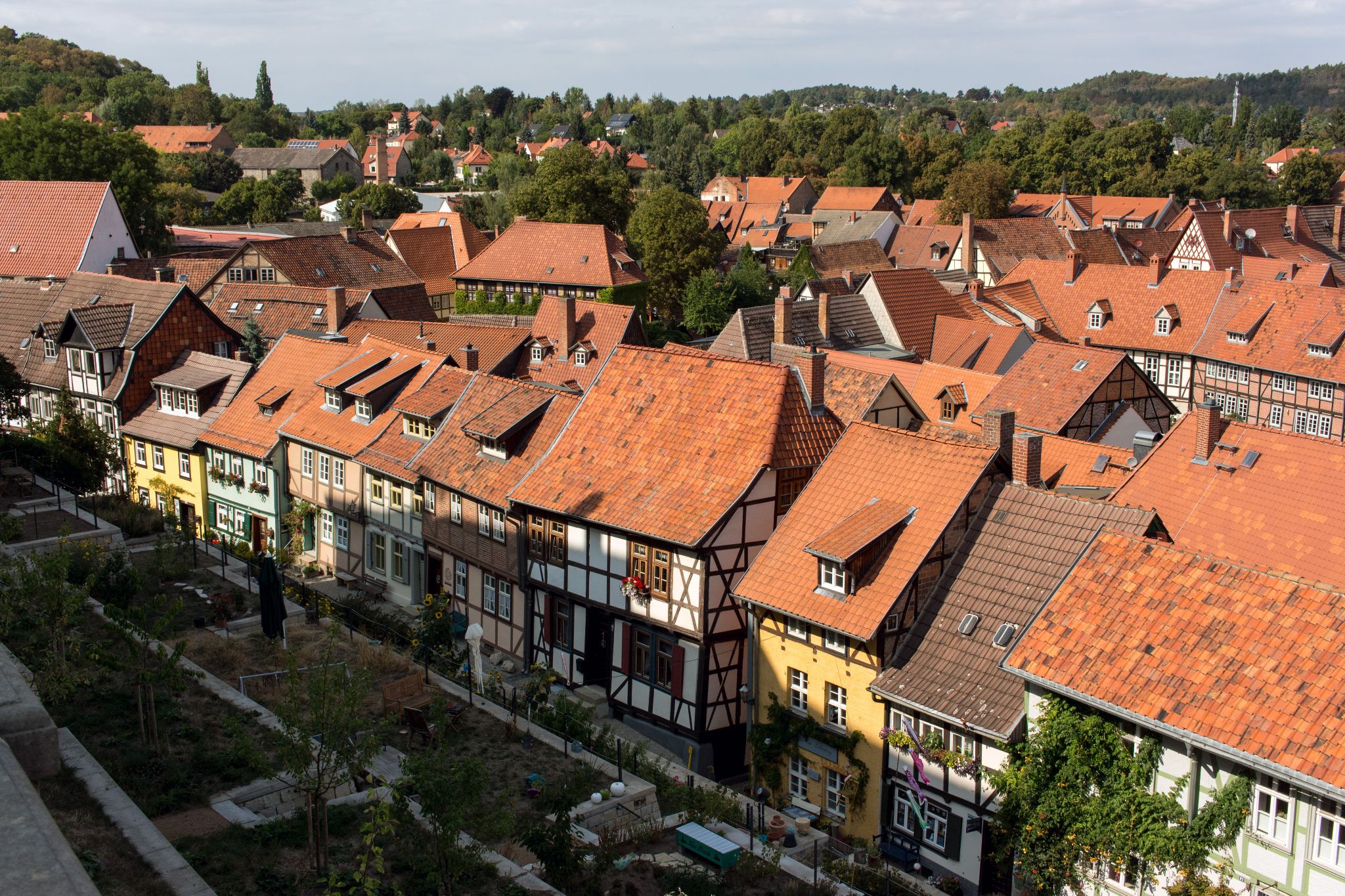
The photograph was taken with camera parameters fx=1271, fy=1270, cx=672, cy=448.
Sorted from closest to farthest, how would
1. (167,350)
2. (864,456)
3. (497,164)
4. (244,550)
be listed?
1. (864,456)
2. (244,550)
3. (167,350)
4. (497,164)

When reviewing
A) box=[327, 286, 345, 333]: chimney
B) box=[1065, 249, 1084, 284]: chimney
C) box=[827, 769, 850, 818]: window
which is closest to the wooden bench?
box=[827, 769, 850, 818]: window

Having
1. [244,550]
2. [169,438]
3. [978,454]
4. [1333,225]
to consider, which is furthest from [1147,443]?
[1333,225]

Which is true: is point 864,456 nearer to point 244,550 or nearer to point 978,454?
point 978,454

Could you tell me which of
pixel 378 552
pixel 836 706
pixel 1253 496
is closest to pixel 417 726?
pixel 836 706

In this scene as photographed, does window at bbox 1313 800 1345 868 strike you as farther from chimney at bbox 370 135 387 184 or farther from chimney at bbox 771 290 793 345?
chimney at bbox 370 135 387 184

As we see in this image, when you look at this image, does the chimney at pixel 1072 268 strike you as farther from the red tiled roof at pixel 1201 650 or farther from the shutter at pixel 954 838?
the shutter at pixel 954 838
